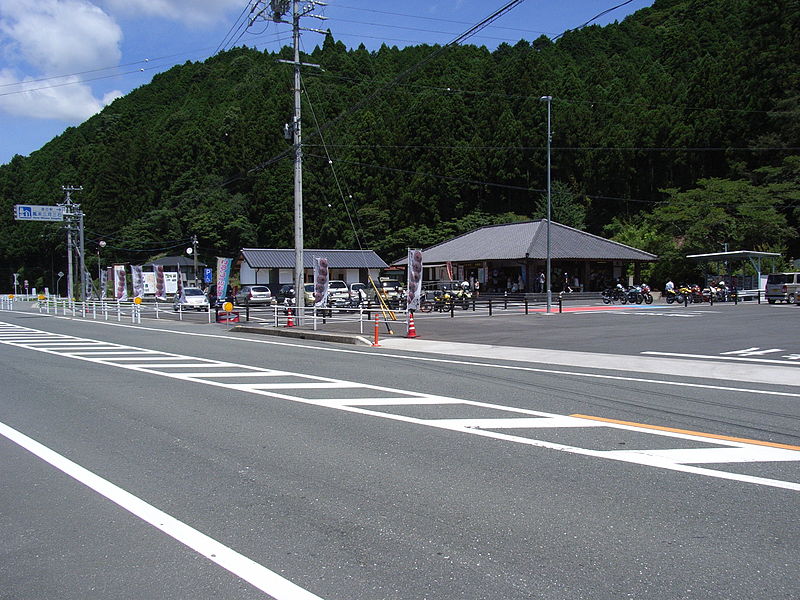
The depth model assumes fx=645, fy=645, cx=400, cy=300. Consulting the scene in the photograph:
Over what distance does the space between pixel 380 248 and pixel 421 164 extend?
427 inches

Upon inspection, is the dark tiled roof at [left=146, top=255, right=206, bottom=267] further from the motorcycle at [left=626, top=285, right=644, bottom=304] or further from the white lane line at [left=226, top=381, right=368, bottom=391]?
the white lane line at [left=226, top=381, right=368, bottom=391]

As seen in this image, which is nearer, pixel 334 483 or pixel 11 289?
pixel 334 483

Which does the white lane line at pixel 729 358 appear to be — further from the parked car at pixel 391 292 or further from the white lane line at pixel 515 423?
the parked car at pixel 391 292

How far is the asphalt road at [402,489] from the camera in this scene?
3.77 m

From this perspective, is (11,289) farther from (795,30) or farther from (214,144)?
(795,30)

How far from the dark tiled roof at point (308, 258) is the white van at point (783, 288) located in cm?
3280

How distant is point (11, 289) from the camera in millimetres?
114875

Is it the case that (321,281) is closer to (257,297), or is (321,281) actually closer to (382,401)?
(382,401)

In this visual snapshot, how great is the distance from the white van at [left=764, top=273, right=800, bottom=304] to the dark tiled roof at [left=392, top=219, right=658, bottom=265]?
1394 centimetres

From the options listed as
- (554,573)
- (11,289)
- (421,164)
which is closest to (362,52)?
(421,164)

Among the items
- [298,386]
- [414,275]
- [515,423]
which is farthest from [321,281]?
[515,423]

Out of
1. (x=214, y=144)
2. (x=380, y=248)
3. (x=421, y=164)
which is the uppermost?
(x=214, y=144)

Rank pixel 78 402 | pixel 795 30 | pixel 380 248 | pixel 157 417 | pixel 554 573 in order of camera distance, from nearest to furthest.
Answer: pixel 554 573
pixel 157 417
pixel 78 402
pixel 795 30
pixel 380 248

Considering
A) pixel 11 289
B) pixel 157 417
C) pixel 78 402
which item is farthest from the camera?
pixel 11 289
